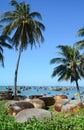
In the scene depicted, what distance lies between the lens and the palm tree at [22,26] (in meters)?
43.4

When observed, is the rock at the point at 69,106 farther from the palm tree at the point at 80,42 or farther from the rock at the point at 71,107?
the palm tree at the point at 80,42

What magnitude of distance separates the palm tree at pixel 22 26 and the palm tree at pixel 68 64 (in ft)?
11.3

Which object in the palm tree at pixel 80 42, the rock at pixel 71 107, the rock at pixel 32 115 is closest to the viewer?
the rock at pixel 32 115

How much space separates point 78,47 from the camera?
135 feet

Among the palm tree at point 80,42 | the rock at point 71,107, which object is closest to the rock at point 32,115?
the rock at point 71,107

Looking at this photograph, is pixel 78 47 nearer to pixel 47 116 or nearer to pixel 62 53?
pixel 62 53

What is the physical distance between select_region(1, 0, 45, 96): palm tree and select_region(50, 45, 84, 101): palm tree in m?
3.45

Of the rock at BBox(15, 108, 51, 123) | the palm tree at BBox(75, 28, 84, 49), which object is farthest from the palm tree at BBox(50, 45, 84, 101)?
the rock at BBox(15, 108, 51, 123)

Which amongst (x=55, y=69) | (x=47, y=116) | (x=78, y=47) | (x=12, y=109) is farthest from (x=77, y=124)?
(x=55, y=69)

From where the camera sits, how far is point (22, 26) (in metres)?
43.7

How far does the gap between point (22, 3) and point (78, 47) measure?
10133 millimetres

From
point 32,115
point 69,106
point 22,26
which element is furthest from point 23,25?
point 32,115

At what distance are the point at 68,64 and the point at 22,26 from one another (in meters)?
8.17

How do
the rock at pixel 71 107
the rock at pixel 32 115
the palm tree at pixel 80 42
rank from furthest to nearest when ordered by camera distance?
the palm tree at pixel 80 42, the rock at pixel 71 107, the rock at pixel 32 115
